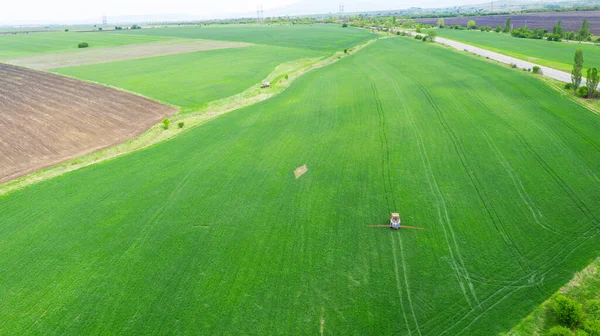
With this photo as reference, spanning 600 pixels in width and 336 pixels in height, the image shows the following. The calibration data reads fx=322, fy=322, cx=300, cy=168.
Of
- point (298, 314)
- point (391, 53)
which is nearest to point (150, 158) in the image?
point (298, 314)

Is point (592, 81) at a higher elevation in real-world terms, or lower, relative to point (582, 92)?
higher

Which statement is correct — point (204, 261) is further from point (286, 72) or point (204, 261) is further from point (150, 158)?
point (286, 72)

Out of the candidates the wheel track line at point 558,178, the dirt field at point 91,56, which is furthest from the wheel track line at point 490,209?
the dirt field at point 91,56

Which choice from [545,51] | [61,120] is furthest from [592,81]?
[61,120]

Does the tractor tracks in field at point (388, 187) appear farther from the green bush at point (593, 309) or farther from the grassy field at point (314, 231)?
the green bush at point (593, 309)

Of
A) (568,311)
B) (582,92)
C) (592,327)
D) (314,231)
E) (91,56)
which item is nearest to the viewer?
(592,327)

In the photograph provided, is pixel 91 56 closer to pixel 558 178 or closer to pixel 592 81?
pixel 558 178

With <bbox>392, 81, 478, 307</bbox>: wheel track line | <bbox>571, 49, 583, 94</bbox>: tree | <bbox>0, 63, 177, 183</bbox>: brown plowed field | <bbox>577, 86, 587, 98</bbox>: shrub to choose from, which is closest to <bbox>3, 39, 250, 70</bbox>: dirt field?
<bbox>0, 63, 177, 183</bbox>: brown plowed field
